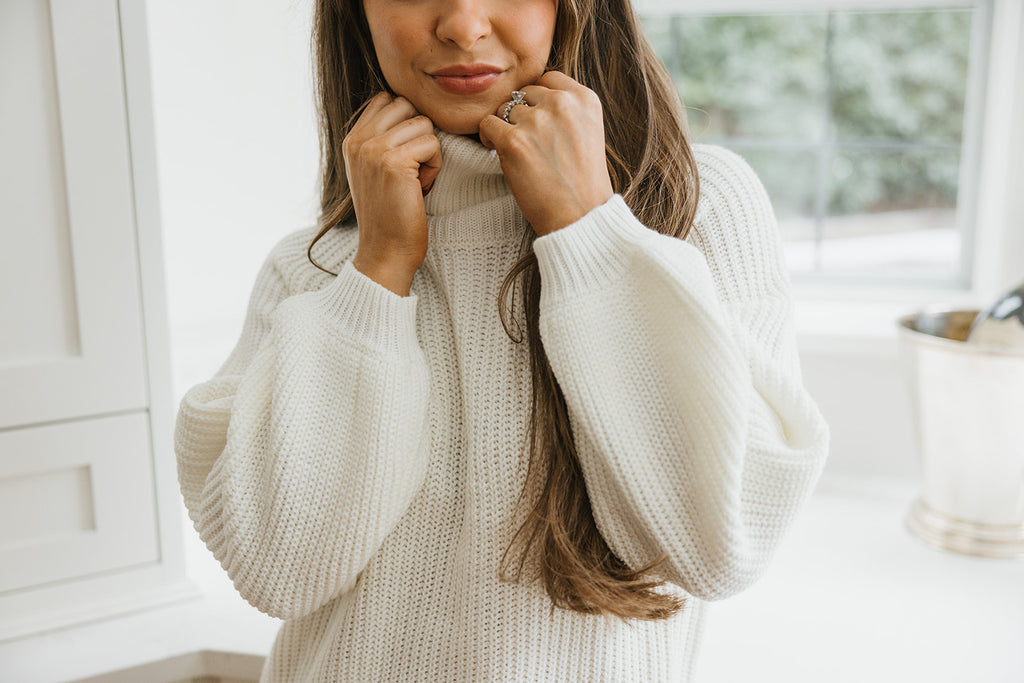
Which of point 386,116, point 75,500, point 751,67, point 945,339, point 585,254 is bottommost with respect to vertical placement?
point 75,500

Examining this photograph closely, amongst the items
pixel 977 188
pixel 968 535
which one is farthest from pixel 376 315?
pixel 977 188

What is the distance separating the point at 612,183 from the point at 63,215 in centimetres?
72

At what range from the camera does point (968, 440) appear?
4.03 feet

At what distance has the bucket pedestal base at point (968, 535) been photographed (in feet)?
4.12

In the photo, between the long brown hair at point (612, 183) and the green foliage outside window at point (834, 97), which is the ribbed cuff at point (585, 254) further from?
the green foliage outside window at point (834, 97)

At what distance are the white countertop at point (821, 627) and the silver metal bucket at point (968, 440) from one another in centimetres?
4

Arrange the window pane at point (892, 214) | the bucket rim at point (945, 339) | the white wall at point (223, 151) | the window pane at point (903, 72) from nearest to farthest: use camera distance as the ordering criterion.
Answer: the bucket rim at point (945, 339) < the white wall at point (223, 151) < the window pane at point (903, 72) < the window pane at point (892, 214)

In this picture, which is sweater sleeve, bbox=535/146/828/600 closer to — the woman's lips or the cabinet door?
the woman's lips

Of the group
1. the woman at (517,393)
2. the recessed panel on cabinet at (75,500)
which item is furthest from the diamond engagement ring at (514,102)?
the recessed panel on cabinet at (75,500)

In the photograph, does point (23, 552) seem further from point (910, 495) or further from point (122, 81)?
point (910, 495)

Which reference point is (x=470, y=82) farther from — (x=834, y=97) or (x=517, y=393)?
(x=834, y=97)

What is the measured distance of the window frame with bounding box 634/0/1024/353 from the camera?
1490mm

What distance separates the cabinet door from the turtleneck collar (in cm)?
53

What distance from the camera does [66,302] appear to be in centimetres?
109
